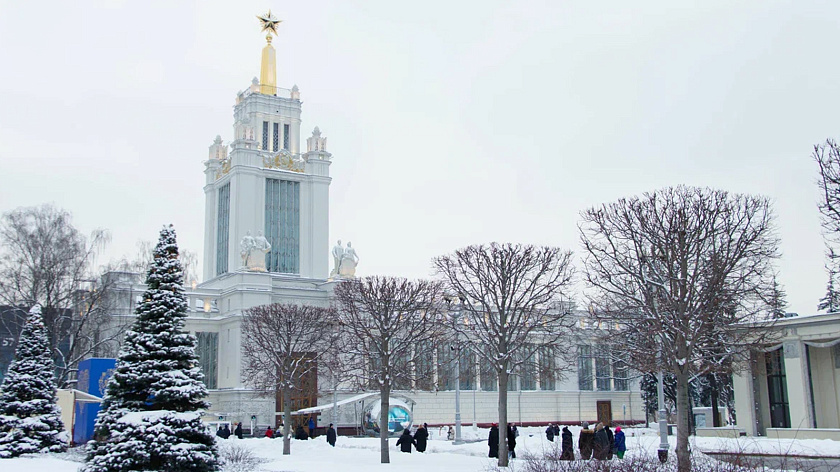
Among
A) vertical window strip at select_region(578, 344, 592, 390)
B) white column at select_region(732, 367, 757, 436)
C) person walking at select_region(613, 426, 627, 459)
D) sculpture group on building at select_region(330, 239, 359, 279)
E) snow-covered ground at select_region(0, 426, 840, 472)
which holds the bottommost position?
snow-covered ground at select_region(0, 426, 840, 472)

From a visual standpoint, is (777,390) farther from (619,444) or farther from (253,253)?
(253,253)

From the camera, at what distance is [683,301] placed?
81.1ft

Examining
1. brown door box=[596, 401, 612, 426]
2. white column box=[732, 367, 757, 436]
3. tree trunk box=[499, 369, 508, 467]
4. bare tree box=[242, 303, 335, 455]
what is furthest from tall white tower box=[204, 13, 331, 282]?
tree trunk box=[499, 369, 508, 467]

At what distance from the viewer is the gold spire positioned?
8706 centimetres

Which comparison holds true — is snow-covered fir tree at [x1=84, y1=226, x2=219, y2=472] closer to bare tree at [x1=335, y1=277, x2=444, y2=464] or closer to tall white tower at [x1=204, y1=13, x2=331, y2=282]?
bare tree at [x1=335, y1=277, x2=444, y2=464]

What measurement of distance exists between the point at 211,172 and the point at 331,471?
198ft

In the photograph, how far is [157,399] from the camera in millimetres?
22797

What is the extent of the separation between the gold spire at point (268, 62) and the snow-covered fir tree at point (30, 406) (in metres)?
56.6

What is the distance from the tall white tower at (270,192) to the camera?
7856 centimetres

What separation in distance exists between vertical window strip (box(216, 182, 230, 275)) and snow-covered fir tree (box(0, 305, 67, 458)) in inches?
1841

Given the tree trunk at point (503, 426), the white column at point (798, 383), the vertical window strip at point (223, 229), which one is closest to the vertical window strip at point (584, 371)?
the vertical window strip at point (223, 229)

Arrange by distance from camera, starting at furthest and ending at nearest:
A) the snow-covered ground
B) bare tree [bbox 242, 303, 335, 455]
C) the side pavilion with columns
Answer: bare tree [bbox 242, 303, 335, 455] → the side pavilion with columns → the snow-covered ground

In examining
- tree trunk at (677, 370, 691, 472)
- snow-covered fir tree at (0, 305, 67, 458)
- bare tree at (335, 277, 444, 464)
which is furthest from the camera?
bare tree at (335, 277, 444, 464)

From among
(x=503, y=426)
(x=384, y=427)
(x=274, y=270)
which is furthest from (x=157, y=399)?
(x=274, y=270)
